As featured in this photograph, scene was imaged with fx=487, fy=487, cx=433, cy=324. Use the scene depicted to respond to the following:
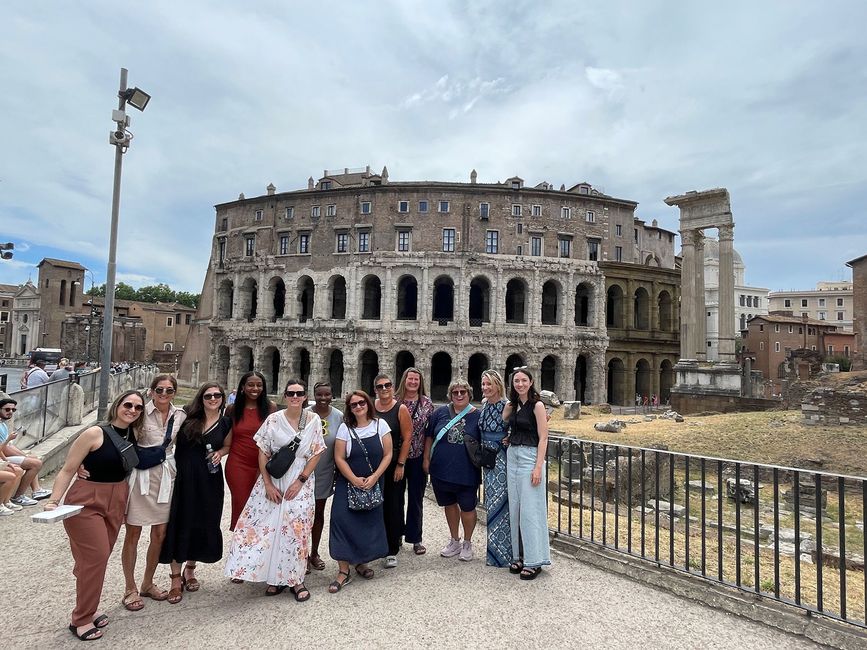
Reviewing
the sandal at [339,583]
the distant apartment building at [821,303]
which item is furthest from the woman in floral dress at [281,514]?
the distant apartment building at [821,303]

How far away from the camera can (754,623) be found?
4.17 meters

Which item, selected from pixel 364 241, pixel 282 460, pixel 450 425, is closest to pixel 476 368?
pixel 364 241

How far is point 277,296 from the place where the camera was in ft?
142

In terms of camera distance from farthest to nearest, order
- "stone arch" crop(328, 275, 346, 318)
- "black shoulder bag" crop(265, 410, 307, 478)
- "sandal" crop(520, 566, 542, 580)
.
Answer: "stone arch" crop(328, 275, 346, 318)
"sandal" crop(520, 566, 542, 580)
"black shoulder bag" crop(265, 410, 307, 478)

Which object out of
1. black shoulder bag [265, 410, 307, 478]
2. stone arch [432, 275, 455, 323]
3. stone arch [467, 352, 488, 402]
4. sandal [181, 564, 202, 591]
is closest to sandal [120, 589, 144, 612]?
sandal [181, 564, 202, 591]

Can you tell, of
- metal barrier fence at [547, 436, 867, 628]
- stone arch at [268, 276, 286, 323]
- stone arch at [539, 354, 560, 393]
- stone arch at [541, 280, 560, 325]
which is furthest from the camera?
stone arch at [268, 276, 286, 323]

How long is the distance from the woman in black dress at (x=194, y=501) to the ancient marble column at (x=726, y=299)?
2705cm

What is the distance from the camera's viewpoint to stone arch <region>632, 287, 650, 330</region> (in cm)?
3947

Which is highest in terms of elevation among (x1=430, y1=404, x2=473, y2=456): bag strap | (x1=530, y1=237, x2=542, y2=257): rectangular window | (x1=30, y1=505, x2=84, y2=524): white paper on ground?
(x1=530, y1=237, x2=542, y2=257): rectangular window

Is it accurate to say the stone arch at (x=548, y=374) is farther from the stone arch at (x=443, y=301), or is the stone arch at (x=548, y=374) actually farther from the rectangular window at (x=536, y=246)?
the stone arch at (x=443, y=301)

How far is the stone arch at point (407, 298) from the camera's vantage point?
3944cm

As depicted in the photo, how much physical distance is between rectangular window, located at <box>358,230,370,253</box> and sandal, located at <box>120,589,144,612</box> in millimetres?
34883

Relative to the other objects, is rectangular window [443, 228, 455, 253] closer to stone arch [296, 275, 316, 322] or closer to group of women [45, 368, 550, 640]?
stone arch [296, 275, 316, 322]

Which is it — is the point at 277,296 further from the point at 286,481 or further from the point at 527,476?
the point at 527,476
